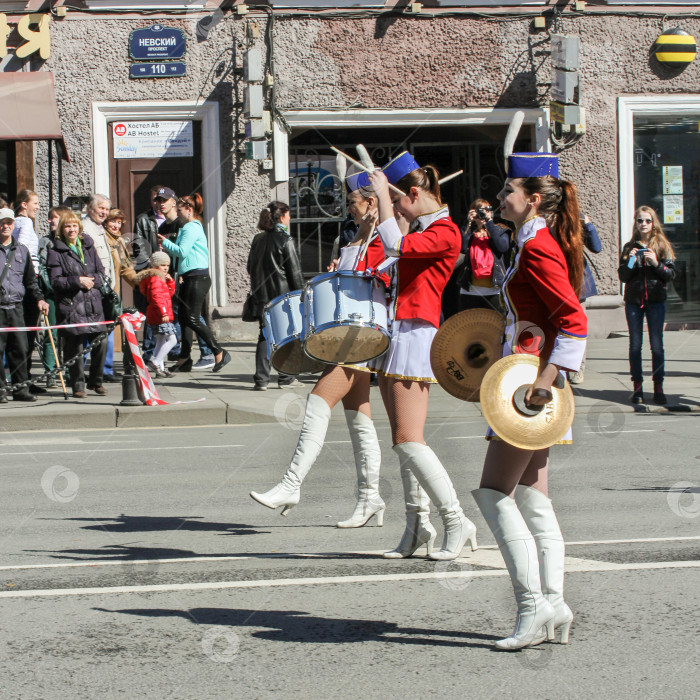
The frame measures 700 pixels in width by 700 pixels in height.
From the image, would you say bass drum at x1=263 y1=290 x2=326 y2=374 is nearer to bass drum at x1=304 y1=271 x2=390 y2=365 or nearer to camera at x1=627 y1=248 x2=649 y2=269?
bass drum at x1=304 y1=271 x2=390 y2=365

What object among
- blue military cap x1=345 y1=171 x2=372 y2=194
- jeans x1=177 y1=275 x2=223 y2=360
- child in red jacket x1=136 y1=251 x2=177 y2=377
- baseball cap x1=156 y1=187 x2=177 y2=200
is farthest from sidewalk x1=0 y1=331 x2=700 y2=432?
blue military cap x1=345 y1=171 x2=372 y2=194

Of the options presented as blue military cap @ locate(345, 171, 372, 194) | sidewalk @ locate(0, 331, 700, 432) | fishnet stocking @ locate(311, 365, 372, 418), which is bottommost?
sidewalk @ locate(0, 331, 700, 432)

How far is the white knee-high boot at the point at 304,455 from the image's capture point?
6.00m

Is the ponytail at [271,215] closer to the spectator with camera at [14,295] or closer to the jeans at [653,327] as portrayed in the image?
the spectator with camera at [14,295]

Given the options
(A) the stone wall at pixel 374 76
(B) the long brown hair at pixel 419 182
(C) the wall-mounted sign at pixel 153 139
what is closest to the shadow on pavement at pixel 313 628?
(B) the long brown hair at pixel 419 182

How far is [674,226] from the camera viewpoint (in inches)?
706

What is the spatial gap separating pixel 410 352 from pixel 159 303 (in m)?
7.96

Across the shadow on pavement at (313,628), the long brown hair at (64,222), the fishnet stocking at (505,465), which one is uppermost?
the long brown hair at (64,222)

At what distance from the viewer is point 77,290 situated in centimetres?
1207

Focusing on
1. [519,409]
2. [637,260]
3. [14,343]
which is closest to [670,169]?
[637,260]

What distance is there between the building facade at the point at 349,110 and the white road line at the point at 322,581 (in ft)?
37.1

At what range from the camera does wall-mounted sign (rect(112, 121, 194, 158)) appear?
651 inches

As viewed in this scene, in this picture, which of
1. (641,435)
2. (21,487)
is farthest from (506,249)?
(21,487)

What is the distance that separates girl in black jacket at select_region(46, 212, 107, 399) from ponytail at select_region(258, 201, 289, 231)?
1.78m
